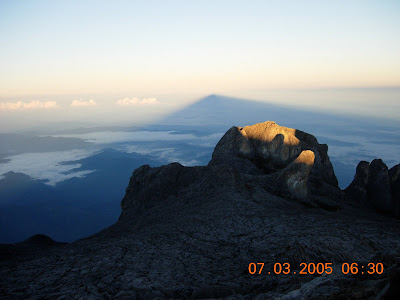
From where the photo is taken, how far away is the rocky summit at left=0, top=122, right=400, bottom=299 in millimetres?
10555

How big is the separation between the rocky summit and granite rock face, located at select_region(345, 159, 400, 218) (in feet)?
36.4

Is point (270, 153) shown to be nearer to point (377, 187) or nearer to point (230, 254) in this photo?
point (377, 187)

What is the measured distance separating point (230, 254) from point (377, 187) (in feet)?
130

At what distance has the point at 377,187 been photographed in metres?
45.6

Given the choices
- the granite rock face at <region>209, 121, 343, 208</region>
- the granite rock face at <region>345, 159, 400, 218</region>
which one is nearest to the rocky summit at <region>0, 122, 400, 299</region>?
the granite rock face at <region>209, 121, 343, 208</region>

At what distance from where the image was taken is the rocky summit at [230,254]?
10.6 meters

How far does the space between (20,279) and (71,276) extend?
10.8 feet

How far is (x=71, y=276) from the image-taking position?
50.9 ft

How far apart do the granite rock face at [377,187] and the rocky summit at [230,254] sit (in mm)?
11101
